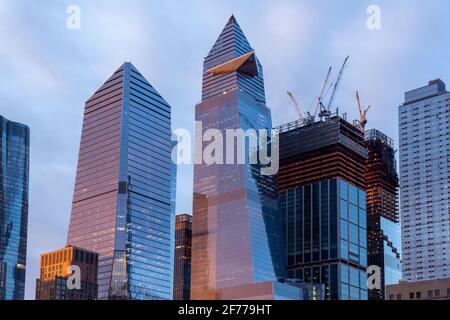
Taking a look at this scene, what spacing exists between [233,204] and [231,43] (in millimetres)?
26786

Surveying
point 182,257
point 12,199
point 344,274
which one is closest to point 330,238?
point 344,274

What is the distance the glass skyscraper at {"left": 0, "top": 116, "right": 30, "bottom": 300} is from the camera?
77.2m

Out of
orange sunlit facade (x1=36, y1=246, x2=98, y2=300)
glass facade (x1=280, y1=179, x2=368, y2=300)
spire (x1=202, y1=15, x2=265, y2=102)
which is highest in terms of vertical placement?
spire (x1=202, y1=15, x2=265, y2=102)

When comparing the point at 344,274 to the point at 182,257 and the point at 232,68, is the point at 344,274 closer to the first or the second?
the point at 182,257

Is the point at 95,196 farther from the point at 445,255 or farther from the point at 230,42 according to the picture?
the point at 445,255

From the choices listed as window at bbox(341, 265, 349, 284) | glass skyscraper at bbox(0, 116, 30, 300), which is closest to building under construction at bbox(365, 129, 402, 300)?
window at bbox(341, 265, 349, 284)

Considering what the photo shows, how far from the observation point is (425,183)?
474 feet

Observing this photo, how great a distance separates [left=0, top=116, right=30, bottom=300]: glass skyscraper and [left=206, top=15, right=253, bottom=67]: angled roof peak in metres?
44.6

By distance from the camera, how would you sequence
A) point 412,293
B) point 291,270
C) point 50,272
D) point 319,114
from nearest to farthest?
point 412,293 < point 50,272 < point 291,270 < point 319,114

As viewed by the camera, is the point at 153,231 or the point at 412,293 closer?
the point at 412,293

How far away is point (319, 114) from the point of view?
134 metres

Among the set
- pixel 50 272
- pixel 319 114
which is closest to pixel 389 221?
pixel 319 114

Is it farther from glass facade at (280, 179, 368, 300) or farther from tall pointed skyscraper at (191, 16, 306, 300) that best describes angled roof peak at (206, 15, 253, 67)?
glass facade at (280, 179, 368, 300)

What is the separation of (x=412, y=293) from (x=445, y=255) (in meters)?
84.6
